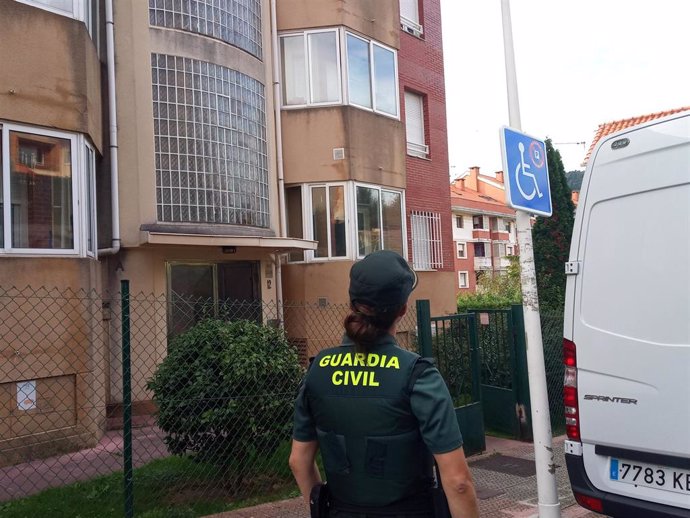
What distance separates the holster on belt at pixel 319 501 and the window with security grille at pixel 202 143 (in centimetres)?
844

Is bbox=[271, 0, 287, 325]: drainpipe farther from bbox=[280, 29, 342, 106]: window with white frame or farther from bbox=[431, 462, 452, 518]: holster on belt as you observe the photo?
bbox=[431, 462, 452, 518]: holster on belt

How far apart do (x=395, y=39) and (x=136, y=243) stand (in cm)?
787

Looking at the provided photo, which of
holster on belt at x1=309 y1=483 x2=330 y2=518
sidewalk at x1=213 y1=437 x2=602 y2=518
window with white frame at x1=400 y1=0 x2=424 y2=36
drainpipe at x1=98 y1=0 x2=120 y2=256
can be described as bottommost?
sidewalk at x1=213 y1=437 x2=602 y2=518

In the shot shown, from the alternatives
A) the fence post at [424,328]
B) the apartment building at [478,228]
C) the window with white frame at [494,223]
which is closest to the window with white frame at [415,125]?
the fence post at [424,328]

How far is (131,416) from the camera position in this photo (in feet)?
20.2

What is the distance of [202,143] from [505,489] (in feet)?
23.9

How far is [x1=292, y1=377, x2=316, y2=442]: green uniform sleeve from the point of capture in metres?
2.80

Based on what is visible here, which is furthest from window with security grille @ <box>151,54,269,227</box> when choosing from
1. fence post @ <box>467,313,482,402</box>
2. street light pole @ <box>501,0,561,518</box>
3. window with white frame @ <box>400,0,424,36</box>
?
street light pole @ <box>501,0,561,518</box>

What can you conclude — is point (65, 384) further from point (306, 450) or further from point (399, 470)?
point (399, 470)

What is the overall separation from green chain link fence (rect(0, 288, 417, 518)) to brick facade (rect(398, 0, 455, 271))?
8.51 meters

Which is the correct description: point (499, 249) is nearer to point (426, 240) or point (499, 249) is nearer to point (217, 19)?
point (426, 240)

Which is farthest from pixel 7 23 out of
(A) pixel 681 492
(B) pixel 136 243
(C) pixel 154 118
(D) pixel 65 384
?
(A) pixel 681 492

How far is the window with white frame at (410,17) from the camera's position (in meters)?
15.7

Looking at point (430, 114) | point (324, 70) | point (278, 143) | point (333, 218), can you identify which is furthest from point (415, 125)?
point (278, 143)
